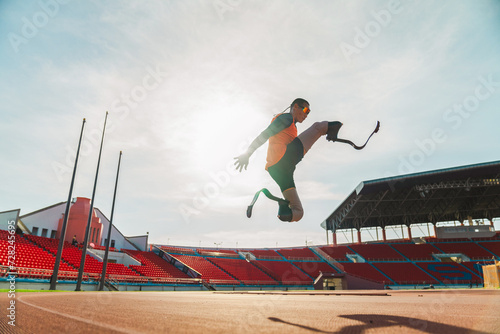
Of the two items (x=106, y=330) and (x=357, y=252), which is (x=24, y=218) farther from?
(x=357, y=252)

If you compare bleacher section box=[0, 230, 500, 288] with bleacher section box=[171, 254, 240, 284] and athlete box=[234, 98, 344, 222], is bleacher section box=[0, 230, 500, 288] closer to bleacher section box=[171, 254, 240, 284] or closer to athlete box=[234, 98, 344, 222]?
bleacher section box=[171, 254, 240, 284]

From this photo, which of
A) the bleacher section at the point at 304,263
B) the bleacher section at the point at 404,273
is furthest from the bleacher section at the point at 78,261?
the bleacher section at the point at 404,273

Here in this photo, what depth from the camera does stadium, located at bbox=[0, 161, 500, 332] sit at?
2295cm

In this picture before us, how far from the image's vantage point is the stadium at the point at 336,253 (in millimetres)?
22953

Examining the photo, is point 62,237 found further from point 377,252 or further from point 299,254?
point 377,252

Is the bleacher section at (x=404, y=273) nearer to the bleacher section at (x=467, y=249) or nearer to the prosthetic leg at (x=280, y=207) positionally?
the bleacher section at (x=467, y=249)

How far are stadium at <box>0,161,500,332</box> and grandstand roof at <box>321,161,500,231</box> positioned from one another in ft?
0.41

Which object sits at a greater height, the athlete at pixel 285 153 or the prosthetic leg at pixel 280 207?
the athlete at pixel 285 153

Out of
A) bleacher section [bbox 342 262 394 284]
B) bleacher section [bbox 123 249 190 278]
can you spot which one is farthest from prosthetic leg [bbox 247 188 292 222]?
bleacher section [bbox 342 262 394 284]

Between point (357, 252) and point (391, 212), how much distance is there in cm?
730

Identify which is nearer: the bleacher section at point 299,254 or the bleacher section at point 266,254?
the bleacher section at point 266,254

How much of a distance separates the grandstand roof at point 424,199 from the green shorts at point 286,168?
32053 millimetres

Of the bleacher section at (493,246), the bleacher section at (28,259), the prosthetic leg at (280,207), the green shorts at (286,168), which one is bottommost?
the bleacher section at (28,259)

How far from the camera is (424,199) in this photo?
4012 centimetres
